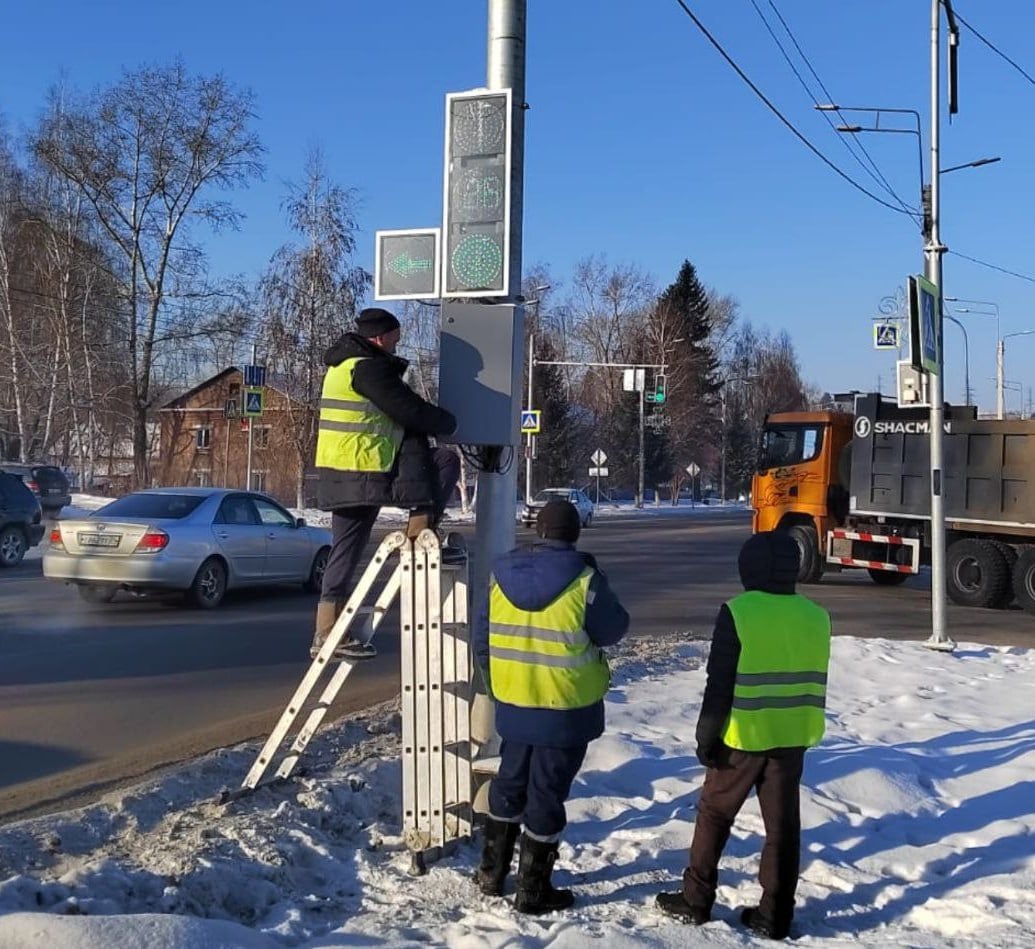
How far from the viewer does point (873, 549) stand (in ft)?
66.1

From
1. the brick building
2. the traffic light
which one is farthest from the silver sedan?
the brick building

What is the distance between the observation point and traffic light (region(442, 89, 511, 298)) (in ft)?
19.2

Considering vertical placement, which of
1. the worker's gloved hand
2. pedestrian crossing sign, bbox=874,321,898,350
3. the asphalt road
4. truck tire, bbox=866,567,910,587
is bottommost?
truck tire, bbox=866,567,910,587

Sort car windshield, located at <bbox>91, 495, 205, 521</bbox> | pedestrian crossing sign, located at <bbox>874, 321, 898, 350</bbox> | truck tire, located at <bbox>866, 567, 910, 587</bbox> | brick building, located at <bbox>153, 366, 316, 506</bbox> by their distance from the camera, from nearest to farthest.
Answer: car windshield, located at <bbox>91, 495, 205, 521</bbox>
pedestrian crossing sign, located at <bbox>874, 321, 898, 350</bbox>
truck tire, located at <bbox>866, 567, 910, 587</bbox>
brick building, located at <bbox>153, 366, 316, 506</bbox>

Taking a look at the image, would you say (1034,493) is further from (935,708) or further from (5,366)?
(5,366)

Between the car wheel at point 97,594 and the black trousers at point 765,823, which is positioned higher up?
the black trousers at point 765,823

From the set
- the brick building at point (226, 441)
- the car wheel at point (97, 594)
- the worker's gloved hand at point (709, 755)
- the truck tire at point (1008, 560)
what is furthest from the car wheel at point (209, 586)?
the brick building at point (226, 441)

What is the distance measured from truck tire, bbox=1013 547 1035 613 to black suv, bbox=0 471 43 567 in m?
16.2

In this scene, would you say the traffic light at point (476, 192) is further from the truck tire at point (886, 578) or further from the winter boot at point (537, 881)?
the truck tire at point (886, 578)

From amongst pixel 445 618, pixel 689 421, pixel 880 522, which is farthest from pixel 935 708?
pixel 689 421

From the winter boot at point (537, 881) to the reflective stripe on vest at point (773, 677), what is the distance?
84 centimetres

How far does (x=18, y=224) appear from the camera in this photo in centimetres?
4253

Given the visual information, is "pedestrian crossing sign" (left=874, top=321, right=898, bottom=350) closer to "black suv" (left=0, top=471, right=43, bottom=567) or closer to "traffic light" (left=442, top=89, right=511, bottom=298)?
"traffic light" (left=442, top=89, right=511, bottom=298)

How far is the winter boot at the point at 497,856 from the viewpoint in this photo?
4.65 metres
